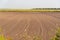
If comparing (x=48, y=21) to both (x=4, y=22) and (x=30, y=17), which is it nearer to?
(x=30, y=17)

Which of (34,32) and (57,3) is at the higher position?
(57,3)

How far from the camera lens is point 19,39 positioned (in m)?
0.92

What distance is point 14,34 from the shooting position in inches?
37.2

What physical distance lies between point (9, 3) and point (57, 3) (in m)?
0.64

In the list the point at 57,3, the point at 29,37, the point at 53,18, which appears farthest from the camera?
the point at 57,3

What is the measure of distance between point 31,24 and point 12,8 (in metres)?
0.58

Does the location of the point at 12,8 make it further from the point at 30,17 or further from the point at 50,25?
the point at 50,25

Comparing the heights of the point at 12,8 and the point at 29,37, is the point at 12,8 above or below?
above

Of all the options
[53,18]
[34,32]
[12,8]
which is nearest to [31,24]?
[34,32]

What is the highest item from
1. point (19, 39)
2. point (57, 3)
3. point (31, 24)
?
point (57, 3)

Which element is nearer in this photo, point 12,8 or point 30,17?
point 30,17

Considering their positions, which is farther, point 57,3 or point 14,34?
point 57,3

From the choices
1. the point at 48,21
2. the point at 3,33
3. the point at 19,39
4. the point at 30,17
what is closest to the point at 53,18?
the point at 48,21

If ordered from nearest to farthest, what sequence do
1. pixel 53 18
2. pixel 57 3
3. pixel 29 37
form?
1. pixel 29 37
2. pixel 53 18
3. pixel 57 3
